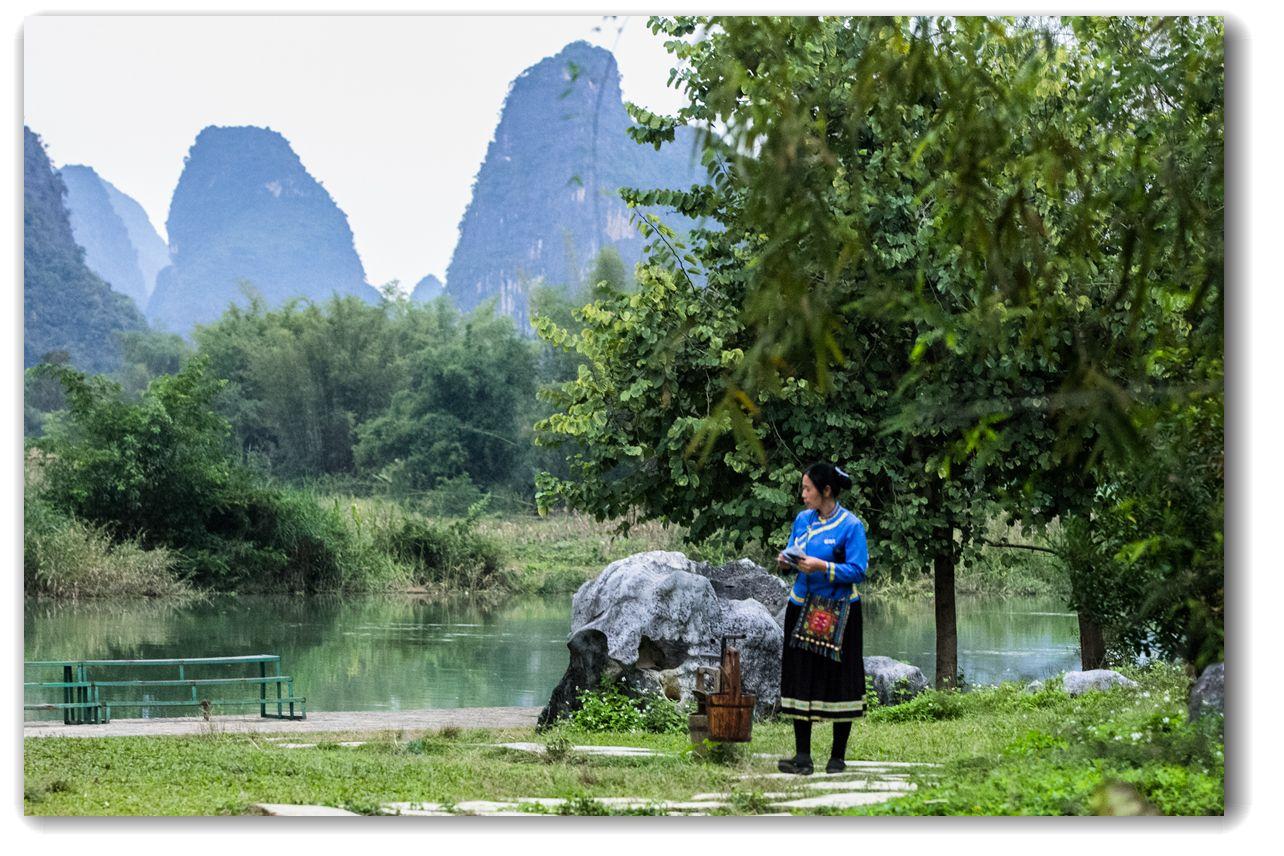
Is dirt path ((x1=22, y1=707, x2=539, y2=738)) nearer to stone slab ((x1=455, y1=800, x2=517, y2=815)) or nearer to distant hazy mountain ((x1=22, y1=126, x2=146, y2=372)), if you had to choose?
stone slab ((x1=455, y1=800, x2=517, y2=815))

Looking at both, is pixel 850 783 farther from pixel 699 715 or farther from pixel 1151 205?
pixel 1151 205

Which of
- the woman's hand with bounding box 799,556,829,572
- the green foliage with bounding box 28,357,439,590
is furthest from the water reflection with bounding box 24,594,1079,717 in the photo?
the woman's hand with bounding box 799,556,829,572

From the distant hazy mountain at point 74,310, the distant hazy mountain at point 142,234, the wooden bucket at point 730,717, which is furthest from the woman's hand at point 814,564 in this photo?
the distant hazy mountain at point 74,310

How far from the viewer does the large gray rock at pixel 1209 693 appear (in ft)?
17.9

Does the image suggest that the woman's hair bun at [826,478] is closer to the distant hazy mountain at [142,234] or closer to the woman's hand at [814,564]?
the woman's hand at [814,564]

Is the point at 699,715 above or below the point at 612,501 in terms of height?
below

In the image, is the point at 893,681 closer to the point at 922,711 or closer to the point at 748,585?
the point at 922,711

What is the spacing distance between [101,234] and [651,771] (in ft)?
61.9

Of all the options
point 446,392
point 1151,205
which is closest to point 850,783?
point 1151,205

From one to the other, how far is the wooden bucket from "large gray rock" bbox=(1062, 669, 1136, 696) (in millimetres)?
3417

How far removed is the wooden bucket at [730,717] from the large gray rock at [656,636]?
244 cm

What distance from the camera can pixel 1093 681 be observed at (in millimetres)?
9266

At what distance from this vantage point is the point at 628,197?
387 inches

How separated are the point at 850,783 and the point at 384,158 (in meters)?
4.39
